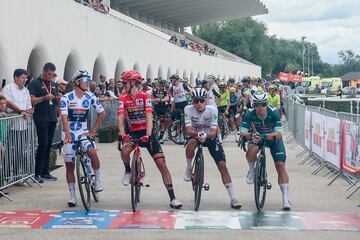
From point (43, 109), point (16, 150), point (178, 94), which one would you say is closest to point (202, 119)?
point (16, 150)

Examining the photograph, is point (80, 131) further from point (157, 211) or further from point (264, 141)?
point (264, 141)

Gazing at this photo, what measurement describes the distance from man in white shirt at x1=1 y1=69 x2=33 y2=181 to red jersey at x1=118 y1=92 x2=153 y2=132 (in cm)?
242

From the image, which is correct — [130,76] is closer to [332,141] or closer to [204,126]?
[204,126]

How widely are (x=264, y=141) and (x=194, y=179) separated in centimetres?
113

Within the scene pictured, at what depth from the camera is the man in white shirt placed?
11688 millimetres

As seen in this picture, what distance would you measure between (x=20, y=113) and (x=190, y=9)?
65.5 meters

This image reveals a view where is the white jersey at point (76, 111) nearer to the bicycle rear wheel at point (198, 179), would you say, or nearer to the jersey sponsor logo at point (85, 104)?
the jersey sponsor logo at point (85, 104)

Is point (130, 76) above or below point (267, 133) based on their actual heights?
above

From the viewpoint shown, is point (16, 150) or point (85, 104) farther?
point (16, 150)

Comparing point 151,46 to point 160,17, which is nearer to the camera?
point 151,46

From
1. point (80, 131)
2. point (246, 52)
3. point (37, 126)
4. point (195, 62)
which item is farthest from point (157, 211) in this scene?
point (246, 52)

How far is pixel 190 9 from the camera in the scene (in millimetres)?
76250

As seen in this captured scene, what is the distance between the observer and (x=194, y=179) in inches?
397

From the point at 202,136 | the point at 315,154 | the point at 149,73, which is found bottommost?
the point at 315,154
